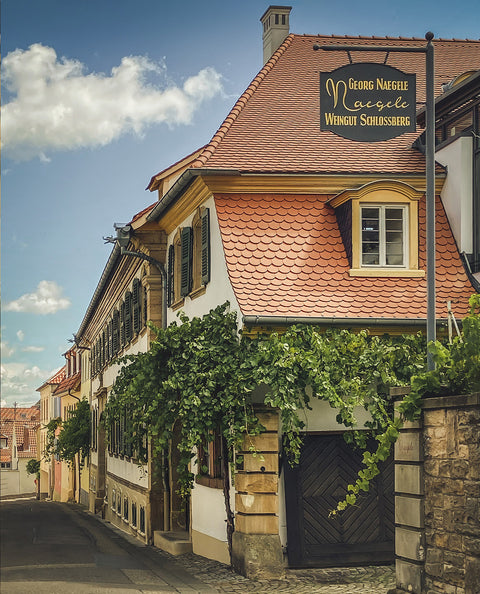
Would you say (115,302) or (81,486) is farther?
(81,486)

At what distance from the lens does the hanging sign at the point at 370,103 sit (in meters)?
12.7

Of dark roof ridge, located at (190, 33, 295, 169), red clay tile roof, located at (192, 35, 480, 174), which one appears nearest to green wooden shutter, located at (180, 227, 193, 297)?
dark roof ridge, located at (190, 33, 295, 169)

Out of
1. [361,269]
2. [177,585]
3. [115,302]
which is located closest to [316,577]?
[177,585]

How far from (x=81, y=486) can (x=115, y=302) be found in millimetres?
23550

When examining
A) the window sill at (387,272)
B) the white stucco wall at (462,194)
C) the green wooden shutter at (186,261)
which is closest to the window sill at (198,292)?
the green wooden shutter at (186,261)

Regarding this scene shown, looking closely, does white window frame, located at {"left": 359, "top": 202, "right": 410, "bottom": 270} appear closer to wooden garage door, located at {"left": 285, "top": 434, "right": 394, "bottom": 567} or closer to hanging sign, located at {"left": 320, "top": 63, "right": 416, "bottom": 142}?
wooden garage door, located at {"left": 285, "top": 434, "right": 394, "bottom": 567}

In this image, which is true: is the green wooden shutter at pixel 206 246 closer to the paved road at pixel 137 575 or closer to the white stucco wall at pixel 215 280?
the white stucco wall at pixel 215 280

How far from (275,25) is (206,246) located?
33.0ft

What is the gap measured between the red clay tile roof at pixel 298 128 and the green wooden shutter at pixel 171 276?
148 inches

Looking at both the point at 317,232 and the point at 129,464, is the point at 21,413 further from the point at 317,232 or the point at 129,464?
the point at 317,232

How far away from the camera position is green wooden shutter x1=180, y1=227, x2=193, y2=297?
1891 centimetres

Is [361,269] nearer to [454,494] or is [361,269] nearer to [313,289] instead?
[313,289]

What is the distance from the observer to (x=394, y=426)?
34.0 feet

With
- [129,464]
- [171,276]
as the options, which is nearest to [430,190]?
[171,276]
